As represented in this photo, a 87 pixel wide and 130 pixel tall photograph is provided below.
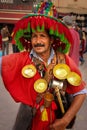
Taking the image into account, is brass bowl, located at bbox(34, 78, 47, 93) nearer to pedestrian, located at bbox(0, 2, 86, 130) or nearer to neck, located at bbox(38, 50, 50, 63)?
pedestrian, located at bbox(0, 2, 86, 130)

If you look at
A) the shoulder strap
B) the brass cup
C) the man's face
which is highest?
the man's face

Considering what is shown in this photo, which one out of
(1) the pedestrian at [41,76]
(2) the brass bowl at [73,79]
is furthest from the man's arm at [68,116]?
(2) the brass bowl at [73,79]

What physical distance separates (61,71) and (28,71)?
239 millimetres

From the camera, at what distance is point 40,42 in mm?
2449

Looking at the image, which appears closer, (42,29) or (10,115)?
(42,29)

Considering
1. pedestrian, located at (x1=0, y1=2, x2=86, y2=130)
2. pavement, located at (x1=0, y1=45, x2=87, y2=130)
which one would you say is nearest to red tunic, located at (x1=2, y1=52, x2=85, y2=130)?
pedestrian, located at (x1=0, y1=2, x2=86, y2=130)

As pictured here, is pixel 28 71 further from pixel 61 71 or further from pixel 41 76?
pixel 61 71

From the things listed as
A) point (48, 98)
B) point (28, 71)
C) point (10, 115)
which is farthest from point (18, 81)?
point (10, 115)

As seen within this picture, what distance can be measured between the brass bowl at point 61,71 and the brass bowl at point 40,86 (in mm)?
106

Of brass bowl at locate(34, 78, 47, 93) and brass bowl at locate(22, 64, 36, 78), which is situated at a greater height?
brass bowl at locate(22, 64, 36, 78)

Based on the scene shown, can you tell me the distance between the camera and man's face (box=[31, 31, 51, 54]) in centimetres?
245

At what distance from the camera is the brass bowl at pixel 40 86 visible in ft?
7.67

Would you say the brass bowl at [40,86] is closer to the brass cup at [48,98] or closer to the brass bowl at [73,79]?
the brass cup at [48,98]

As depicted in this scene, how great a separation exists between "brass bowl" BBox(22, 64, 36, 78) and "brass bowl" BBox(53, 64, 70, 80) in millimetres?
154
